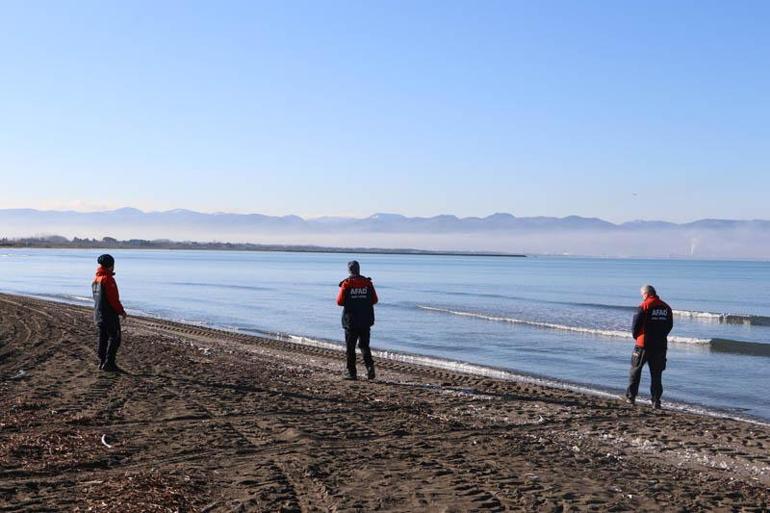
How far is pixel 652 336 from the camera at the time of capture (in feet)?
38.5

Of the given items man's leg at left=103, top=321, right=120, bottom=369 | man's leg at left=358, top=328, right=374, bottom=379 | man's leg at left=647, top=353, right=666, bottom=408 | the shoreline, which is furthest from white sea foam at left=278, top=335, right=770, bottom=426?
man's leg at left=103, top=321, right=120, bottom=369

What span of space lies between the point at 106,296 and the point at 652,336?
804 centimetres

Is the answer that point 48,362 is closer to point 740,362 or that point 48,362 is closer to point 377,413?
point 377,413

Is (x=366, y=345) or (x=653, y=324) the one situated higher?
(x=653, y=324)

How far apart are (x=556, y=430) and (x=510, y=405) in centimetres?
158

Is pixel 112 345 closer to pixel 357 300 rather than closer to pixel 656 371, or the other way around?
pixel 357 300

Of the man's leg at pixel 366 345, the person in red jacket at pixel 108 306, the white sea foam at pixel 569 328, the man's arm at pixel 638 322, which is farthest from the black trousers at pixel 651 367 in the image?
the white sea foam at pixel 569 328

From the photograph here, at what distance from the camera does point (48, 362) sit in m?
13.2

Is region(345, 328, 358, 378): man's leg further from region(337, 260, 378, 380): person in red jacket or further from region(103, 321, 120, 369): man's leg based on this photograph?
region(103, 321, 120, 369): man's leg

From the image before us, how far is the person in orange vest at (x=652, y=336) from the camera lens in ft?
38.2

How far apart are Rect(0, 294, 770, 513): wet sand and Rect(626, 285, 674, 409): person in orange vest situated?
572 mm

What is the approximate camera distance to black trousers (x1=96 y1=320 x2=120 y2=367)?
1212 cm

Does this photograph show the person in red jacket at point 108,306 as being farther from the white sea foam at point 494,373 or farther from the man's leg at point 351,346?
the white sea foam at point 494,373

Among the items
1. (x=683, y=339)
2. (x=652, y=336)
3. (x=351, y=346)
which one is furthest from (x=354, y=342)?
(x=683, y=339)
